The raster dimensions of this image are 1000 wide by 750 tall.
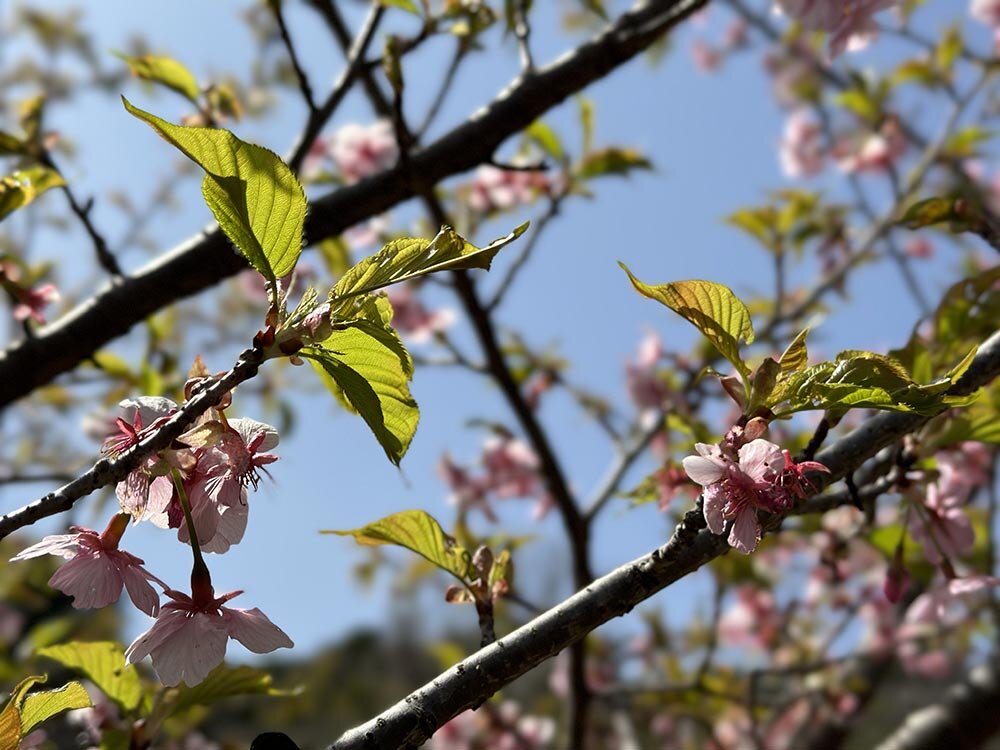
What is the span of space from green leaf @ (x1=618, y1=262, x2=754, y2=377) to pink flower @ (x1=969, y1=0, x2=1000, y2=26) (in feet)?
9.21

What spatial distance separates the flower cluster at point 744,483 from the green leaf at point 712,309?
89 millimetres

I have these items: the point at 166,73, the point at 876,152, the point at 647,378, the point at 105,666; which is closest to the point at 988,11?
the point at 876,152

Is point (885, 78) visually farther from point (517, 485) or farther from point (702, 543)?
point (702, 543)

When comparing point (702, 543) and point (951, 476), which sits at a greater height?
point (951, 476)

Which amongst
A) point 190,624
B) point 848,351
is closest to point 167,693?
point 190,624

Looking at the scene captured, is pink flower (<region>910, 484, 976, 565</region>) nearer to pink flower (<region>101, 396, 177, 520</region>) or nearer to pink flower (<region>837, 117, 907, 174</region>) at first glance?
pink flower (<region>101, 396, 177, 520</region>)

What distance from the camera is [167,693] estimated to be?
1064 mm

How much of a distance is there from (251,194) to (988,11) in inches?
122

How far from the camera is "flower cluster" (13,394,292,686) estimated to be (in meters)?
0.74

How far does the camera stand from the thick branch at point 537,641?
2.34 ft

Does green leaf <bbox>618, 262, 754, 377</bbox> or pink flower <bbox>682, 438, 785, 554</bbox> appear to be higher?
green leaf <bbox>618, 262, 754, 377</bbox>

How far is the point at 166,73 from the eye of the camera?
4.96ft

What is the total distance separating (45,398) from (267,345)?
9.02ft

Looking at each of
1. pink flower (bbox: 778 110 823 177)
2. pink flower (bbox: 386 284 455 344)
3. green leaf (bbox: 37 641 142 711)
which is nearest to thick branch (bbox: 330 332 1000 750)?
green leaf (bbox: 37 641 142 711)
